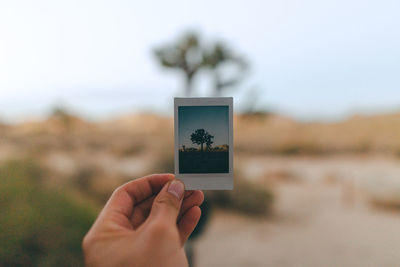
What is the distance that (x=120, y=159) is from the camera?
20.7 feet

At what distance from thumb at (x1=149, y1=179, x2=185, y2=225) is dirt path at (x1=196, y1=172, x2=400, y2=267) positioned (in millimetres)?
3245

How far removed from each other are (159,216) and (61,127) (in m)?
6.81

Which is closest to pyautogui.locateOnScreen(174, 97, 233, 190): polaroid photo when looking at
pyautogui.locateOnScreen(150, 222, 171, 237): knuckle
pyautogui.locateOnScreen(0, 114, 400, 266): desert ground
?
pyautogui.locateOnScreen(150, 222, 171, 237): knuckle

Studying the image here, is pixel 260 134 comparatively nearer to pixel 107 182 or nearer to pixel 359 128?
pixel 359 128

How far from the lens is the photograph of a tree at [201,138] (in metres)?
0.76

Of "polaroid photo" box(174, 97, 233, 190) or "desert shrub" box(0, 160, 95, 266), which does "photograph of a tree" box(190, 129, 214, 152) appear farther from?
"desert shrub" box(0, 160, 95, 266)

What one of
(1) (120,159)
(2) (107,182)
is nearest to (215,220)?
(2) (107,182)

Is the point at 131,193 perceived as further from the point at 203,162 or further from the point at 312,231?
the point at 312,231

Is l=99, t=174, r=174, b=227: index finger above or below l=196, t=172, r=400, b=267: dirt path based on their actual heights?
above

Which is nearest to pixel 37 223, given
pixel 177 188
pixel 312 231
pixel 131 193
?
pixel 131 193

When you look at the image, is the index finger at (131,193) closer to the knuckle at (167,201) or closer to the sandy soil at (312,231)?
the knuckle at (167,201)

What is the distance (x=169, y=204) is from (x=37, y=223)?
90.8 inches

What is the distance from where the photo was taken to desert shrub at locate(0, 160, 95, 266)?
2392mm

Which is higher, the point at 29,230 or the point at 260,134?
the point at 260,134
